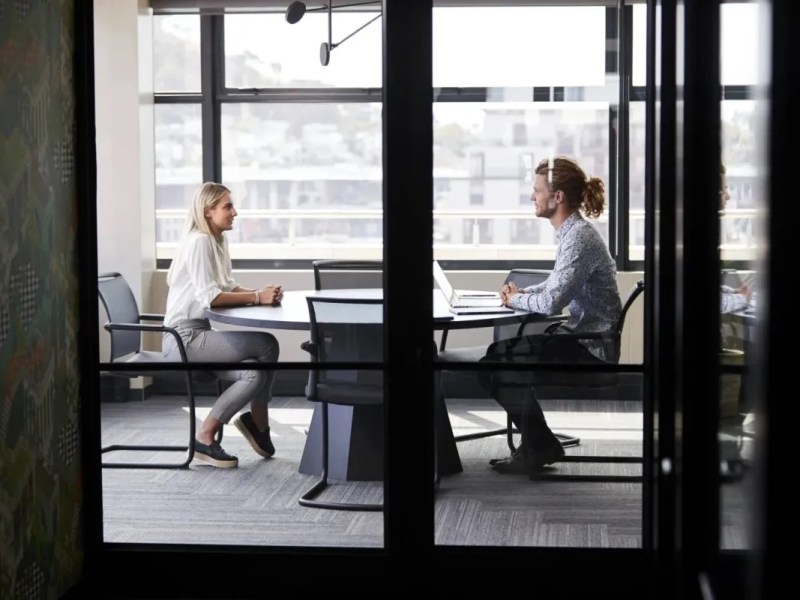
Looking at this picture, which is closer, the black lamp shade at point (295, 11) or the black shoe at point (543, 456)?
the black lamp shade at point (295, 11)

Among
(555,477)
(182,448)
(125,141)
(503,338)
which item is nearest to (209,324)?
(182,448)

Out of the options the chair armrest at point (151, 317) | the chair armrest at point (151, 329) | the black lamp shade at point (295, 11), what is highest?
the black lamp shade at point (295, 11)

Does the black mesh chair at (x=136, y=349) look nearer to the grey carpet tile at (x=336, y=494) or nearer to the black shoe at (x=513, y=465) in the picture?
the grey carpet tile at (x=336, y=494)

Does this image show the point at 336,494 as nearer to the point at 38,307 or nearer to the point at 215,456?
the point at 215,456

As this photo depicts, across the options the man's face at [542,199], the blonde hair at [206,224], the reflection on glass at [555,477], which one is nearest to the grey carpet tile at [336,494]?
the reflection on glass at [555,477]

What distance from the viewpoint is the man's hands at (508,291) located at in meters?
2.54

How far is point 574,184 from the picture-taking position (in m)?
2.54

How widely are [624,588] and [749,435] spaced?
1.59m

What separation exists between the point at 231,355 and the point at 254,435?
0.20 metres

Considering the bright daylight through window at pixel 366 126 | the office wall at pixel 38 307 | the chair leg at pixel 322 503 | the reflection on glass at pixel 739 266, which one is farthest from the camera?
the chair leg at pixel 322 503

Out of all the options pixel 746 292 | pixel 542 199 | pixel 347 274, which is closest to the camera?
pixel 746 292

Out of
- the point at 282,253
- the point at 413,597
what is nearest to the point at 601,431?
the point at 413,597

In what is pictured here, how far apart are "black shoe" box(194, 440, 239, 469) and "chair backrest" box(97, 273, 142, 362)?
0.28 m

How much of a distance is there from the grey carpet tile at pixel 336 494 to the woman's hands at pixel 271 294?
25 centimetres
